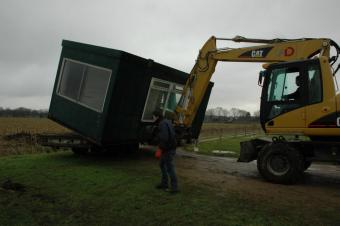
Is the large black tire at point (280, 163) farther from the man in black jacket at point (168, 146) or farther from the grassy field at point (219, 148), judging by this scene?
the grassy field at point (219, 148)

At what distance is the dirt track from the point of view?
7.09 metres

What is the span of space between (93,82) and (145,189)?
4.85 m

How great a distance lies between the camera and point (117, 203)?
654 cm

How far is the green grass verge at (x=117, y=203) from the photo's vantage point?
5680 millimetres

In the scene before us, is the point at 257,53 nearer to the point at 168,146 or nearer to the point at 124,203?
the point at 168,146

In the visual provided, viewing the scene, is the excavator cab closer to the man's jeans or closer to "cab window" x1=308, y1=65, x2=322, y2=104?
"cab window" x1=308, y1=65, x2=322, y2=104

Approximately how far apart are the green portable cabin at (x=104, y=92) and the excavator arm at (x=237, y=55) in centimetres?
128

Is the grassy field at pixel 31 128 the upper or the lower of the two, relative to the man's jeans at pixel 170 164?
lower

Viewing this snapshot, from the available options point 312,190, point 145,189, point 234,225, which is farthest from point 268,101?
point 234,225

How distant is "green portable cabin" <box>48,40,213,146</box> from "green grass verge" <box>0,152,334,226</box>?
2.01 metres

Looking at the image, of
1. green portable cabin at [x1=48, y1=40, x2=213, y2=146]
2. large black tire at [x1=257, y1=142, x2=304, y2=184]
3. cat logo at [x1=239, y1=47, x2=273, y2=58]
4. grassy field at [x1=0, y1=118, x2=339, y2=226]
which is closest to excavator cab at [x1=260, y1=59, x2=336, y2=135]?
large black tire at [x1=257, y1=142, x2=304, y2=184]

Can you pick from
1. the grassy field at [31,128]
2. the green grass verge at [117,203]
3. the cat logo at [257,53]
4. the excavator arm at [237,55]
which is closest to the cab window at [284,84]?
the excavator arm at [237,55]

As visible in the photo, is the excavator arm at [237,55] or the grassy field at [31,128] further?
the grassy field at [31,128]

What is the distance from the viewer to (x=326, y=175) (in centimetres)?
1062
